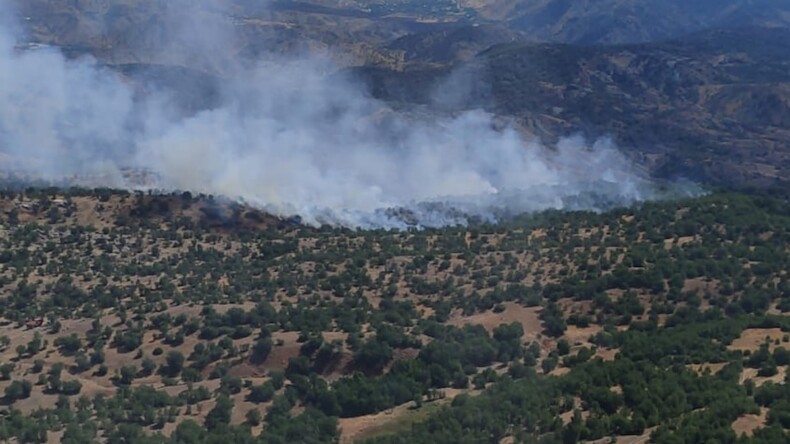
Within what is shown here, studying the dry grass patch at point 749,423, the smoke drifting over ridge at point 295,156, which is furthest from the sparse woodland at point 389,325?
the smoke drifting over ridge at point 295,156

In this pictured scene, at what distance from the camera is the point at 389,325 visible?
81.0 m

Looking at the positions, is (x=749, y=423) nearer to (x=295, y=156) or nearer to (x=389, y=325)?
(x=389, y=325)

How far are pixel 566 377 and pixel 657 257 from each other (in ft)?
108

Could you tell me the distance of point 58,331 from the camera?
84.2 meters

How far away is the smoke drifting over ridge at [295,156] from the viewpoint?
13762 centimetres

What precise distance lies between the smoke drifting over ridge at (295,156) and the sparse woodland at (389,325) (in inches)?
732

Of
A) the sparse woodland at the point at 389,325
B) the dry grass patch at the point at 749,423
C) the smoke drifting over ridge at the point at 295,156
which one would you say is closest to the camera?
the dry grass patch at the point at 749,423

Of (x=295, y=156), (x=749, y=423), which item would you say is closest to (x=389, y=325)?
(x=749, y=423)

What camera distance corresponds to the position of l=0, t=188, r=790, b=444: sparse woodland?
198ft

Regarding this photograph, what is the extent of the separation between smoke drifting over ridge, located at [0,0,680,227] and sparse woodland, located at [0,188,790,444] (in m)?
18.6

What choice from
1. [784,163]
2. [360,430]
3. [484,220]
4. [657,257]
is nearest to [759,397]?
[360,430]

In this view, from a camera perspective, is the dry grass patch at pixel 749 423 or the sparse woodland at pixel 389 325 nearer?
the dry grass patch at pixel 749 423

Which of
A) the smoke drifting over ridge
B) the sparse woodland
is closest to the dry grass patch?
the sparse woodland

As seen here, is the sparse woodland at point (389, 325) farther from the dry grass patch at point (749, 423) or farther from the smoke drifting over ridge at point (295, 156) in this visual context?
the smoke drifting over ridge at point (295, 156)
